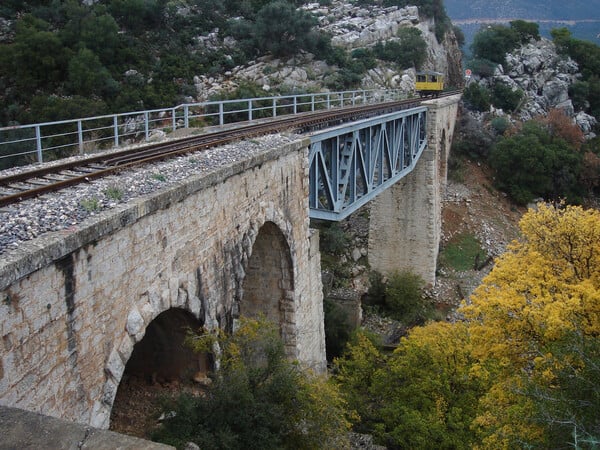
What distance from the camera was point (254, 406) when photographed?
738cm

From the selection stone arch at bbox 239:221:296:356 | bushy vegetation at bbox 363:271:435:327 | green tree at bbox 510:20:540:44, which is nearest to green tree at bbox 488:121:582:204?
bushy vegetation at bbox 363:271:435:327

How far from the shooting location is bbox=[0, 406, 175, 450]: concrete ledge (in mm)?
2949

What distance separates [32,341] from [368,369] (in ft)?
35.2

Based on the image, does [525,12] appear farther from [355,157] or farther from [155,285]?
[155,285]

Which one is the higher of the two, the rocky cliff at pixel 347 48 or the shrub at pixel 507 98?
the rocky cliff at pixel 347 48

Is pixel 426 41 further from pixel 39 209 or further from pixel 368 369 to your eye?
pixel 39 209

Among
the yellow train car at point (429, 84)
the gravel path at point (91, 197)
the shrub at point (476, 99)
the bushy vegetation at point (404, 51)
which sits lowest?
the gravel path at point (91, 197)

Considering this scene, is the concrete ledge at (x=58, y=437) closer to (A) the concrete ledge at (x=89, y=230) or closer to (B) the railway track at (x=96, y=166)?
(A) the concrete ledge at (x=89, y=230)

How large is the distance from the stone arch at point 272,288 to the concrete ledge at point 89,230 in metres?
3.94

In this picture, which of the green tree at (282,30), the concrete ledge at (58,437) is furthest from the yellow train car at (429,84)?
the concrete ledge at (58,437)

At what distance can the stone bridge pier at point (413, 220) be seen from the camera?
26062 mm

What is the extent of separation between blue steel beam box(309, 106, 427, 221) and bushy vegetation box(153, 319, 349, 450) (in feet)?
18.9

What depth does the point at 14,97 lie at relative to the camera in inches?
1234

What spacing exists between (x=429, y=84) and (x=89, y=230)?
31598 mm
